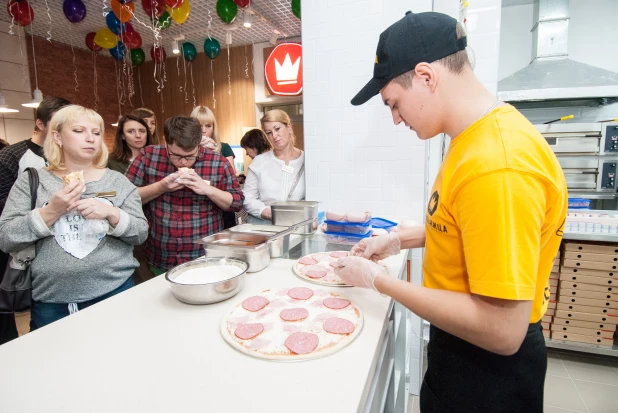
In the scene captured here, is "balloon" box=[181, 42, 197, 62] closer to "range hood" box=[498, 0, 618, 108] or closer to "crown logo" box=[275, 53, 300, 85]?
"crown logo" box=[275, 53, 300, 85]

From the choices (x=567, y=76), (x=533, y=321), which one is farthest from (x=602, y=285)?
(x=533, y=321)

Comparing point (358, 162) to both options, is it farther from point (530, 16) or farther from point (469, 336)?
point (530, 16)

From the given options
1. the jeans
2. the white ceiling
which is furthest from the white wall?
the jeans

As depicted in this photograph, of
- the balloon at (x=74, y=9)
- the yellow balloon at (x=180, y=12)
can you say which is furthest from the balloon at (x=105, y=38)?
the yellow balloon at (x=180, y=12)

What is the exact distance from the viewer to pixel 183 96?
777cm

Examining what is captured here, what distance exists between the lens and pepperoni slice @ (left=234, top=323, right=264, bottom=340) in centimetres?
97

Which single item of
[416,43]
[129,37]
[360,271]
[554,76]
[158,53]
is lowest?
[360,271]

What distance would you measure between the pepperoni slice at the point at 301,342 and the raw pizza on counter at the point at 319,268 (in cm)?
40

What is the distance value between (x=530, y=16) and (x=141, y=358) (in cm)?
506

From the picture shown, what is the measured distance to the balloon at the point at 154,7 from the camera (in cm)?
415

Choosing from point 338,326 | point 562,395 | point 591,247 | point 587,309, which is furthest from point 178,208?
point 587,309

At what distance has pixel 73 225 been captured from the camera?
1469 millimetres

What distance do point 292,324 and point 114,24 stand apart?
5.58m

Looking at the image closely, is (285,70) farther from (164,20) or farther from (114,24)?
(114,24)
